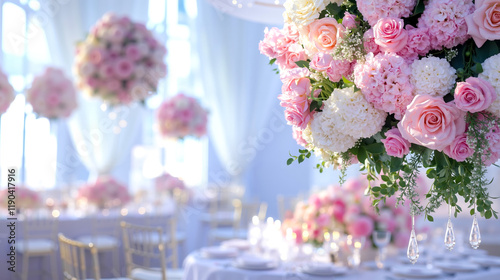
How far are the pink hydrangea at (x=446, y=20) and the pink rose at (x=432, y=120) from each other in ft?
0.48

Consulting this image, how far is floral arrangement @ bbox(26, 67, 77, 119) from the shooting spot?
15.7 feet

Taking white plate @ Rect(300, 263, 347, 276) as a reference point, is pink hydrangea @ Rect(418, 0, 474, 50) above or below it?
above

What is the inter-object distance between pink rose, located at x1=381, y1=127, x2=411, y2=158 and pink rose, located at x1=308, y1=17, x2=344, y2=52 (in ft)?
0.84

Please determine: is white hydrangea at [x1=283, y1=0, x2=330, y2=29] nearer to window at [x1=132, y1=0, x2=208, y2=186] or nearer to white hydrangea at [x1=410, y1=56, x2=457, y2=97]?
white hydrangea at [x1=410, y1=56, x2=457, y2=97]

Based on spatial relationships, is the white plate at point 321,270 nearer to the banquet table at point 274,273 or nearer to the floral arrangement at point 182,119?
Result: the banquet table at point 274,273

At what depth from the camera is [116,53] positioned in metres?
4.13

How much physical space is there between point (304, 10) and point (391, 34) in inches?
9.4

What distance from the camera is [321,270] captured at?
112 inches

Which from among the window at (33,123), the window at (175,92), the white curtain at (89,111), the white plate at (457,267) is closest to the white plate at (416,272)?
the white plate at (457,267)

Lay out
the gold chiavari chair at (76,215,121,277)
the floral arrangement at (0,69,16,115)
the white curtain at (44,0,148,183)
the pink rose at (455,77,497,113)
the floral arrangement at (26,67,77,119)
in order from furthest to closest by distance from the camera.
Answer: the white curtain at (44,0,148,183) < the gold chiavari chair at (76,215,121,277) < the floral arrangement at (26,67,77,119) < the floral arrangement at (0,69,16,115) < the pink rose at (455,77,497,113)

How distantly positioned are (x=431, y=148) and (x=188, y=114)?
470 cm

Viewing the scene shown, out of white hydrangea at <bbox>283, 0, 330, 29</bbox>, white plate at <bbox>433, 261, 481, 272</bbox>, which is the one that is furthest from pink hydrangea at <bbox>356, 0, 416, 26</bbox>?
white plate at <bbox>433, 261, 481, 272</bbox>

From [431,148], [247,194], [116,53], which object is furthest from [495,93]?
[247,194]

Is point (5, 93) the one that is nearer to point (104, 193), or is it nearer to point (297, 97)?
point (297, 97)
